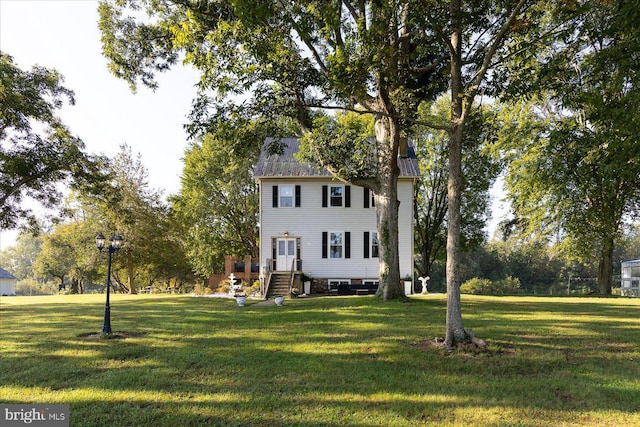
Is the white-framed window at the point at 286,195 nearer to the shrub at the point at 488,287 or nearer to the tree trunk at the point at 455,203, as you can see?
the tree trunk at the point at 455,203

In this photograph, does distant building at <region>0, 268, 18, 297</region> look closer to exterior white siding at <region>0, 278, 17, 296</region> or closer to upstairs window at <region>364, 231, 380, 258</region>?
exterior white siding at <region>0, 278, 17, 296</region>

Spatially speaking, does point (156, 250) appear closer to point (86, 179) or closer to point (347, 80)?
point (86, 179)

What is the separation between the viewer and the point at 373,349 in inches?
271

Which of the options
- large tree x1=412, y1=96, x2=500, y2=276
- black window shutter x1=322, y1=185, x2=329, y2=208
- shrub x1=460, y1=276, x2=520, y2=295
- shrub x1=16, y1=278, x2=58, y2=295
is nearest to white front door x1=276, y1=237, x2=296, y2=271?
black window shutter x1=322, y1=185, x2=329, y2=208

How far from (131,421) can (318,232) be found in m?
17.5

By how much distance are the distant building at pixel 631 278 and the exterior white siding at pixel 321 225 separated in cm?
1609

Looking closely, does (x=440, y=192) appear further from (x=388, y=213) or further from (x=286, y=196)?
(x=388, y=213)

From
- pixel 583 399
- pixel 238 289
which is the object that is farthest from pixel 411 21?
pixel 238 289

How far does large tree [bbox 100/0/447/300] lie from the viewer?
7586mm

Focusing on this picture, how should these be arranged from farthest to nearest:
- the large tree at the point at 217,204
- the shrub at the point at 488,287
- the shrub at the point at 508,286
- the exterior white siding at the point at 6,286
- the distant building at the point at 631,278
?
the exterior white siding at the point at 6,286 → the shrub at the point at 508,286 → the shrub at the point at 488,287 → the large tree at the point at 217,204 → the distant building at the point at 631,278

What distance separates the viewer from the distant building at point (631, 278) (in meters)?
25.9

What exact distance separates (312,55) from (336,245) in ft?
38.0
